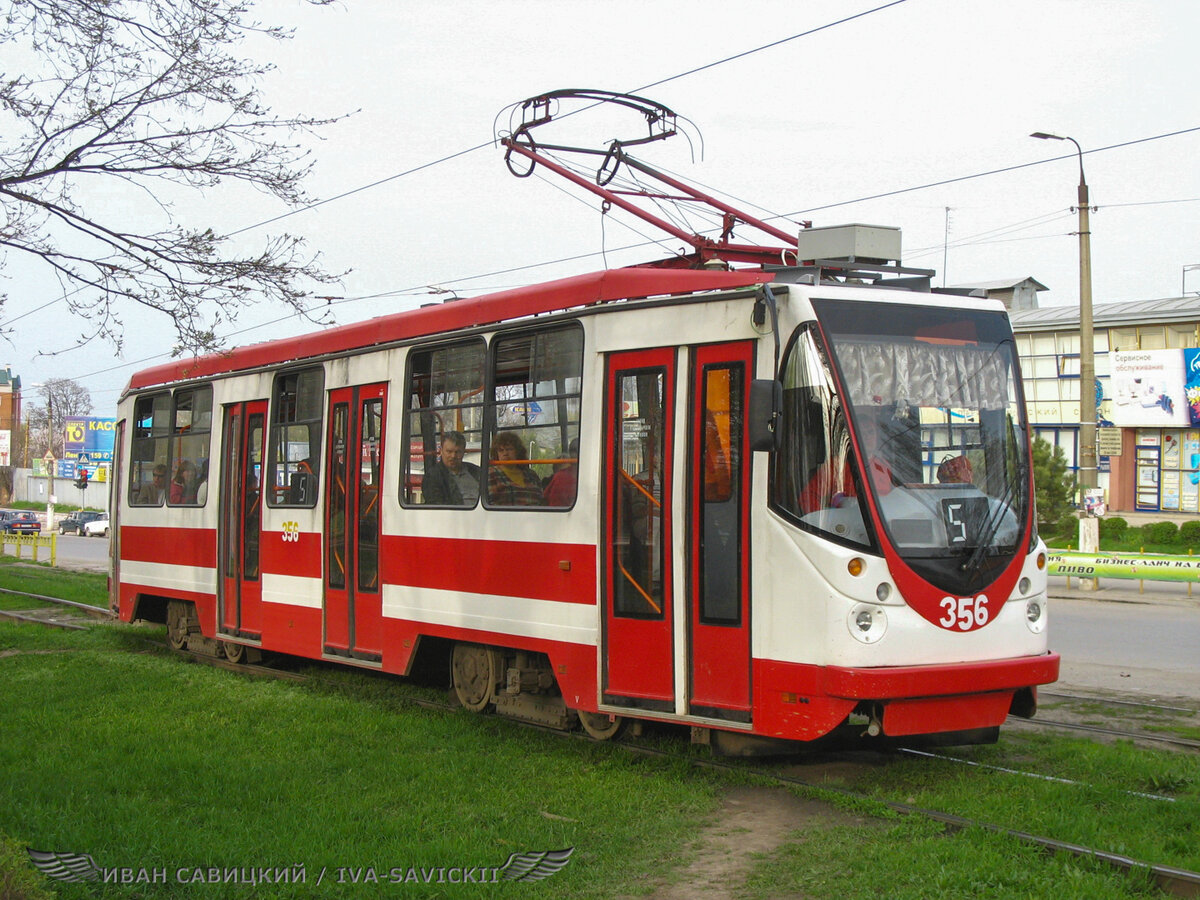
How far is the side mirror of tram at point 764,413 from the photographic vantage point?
702 centimetres

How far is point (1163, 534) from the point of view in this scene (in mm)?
32031

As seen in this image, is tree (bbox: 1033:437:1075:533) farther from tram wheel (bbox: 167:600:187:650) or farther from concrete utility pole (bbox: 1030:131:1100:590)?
tram wheel (bbox: 167:600:187:650)

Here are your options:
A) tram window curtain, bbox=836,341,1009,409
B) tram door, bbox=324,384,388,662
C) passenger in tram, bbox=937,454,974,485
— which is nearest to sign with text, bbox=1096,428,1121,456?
tram door, bbox=324,384,388,662

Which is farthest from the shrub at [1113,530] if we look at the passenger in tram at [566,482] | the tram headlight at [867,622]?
the tram headlight at [867,622]

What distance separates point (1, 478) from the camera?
319ft

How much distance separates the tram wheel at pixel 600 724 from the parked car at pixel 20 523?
49.0 meters

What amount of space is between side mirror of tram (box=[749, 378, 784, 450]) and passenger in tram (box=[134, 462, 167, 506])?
948cm

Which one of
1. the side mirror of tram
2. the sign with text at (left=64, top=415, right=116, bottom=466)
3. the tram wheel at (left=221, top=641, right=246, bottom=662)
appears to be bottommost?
the tram wheel at (left=221, top=641, right=246, bottom=662)

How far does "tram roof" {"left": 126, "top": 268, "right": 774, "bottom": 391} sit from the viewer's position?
26.2ft

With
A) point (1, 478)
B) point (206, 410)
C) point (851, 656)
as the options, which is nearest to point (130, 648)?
point (206, 410)

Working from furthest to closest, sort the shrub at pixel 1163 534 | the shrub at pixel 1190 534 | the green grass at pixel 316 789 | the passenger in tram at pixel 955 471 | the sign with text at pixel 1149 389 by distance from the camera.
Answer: the sign with text at pixel 1149 389 < the shrub at pixel 1163 534 < the shrub at pixel 1190 534 < the passenger in tram at pixel 955 471 < the green grass at pixel 316 789

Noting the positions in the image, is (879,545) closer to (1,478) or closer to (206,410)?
(206,410)

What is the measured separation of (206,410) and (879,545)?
354 inches

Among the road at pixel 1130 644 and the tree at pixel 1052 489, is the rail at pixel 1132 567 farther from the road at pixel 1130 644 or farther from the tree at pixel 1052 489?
the tree at pixel 1052 489
